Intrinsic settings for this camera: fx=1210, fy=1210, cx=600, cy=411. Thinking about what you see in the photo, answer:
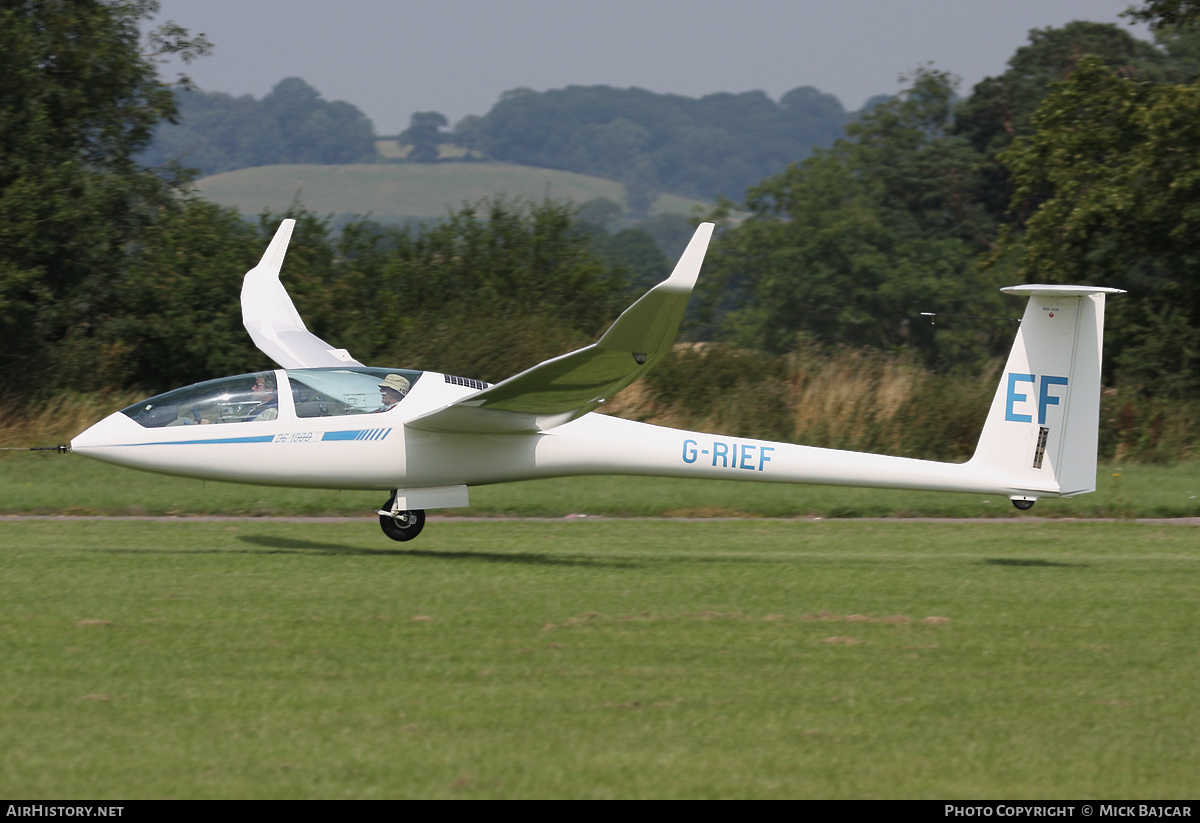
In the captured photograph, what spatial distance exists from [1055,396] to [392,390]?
6.40 m

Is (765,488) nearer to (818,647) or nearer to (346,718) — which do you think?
(818,647)

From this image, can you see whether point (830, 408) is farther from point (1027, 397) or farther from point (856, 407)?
point (1027, 397)

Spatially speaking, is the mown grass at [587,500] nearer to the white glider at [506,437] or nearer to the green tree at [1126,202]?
the white glider at [506,437]

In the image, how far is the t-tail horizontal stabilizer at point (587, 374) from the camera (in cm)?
898

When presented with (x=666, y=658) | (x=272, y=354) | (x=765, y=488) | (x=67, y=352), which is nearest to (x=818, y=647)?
(x=666, y=658)

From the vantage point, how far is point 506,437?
11984mm

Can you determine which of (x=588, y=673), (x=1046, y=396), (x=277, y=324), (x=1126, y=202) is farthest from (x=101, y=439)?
(x=1126, y=202)

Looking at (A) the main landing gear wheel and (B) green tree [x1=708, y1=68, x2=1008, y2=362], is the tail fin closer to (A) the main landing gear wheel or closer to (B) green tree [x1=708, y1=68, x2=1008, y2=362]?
(A) the main landing gear wheel

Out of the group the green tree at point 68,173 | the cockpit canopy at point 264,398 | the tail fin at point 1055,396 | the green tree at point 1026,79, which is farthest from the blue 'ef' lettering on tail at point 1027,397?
the green tree at point 1026,79

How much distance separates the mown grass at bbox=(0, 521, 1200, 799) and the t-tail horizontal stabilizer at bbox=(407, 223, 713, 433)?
4.41 ft

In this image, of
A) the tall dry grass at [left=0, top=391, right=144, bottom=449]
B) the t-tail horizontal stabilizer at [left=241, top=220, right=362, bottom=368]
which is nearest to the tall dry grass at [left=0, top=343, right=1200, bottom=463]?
the tall dry grass at [left=0, top=391, right=144, bottom=449]

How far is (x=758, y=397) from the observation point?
2278cm

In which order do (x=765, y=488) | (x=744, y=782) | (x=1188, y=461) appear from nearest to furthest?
(x=744, y=782), (x=765, y=488), (x=1188, y=461)

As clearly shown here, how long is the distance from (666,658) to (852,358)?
16.8 metres
